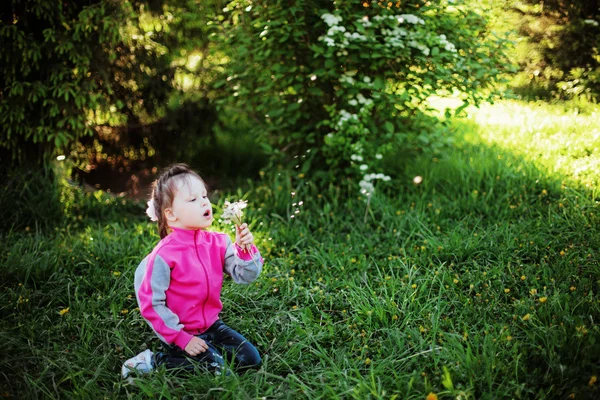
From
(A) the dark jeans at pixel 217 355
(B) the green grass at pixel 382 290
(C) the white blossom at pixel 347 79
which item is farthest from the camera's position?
A: (C) the white blossom at pixel 347 79

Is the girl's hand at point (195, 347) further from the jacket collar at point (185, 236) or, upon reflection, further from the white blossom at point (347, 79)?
the white blossom at point (347, 79)

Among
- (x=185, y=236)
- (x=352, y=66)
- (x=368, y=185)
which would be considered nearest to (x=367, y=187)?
(x=368, y=185)

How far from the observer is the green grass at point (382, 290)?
2.10 metres

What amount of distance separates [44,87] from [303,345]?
287 centimetres

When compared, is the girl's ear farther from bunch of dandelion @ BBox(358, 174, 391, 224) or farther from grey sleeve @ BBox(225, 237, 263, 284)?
bunch of dandelion @ BBox(358, 174, 391, 224)

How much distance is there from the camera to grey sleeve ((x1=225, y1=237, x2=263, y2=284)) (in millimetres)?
2271

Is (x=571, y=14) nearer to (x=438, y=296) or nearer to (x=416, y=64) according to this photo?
(x=416, y=64)

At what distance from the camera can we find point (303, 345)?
93.0 inches

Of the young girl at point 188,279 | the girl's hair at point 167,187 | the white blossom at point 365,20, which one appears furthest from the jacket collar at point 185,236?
the white blossom at point 365,20

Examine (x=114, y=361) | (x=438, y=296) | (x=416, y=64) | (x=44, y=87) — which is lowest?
(x=114, y=361)

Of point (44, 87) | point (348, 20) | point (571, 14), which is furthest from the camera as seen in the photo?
point (571, 14)

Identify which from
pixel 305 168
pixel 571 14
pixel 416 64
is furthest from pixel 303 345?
pixel 571 14

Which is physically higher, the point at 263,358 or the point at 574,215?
the point at 574,215

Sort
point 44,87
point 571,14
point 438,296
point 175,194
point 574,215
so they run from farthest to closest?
point 571,14, point 44,87, point 574,215, point 438,296, point 175,194
